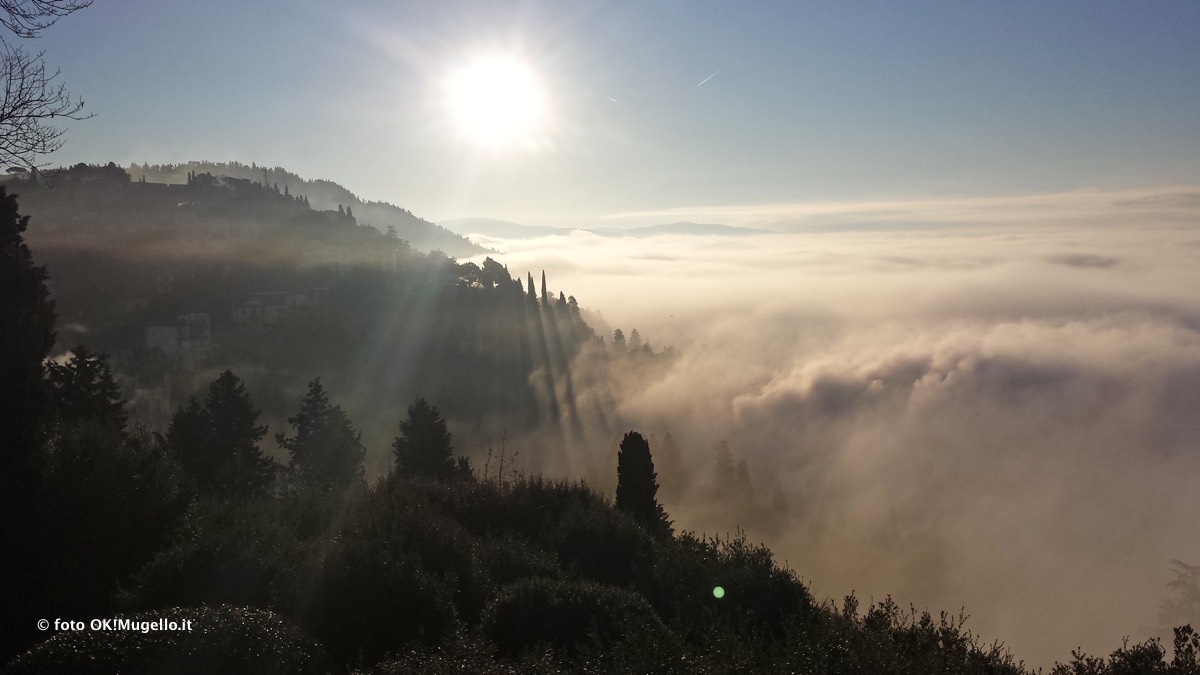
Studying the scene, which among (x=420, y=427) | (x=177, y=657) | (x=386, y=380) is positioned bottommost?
(x=386, y=380)

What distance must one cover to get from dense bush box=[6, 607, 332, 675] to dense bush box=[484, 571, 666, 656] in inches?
112

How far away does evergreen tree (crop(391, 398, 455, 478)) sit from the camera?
1298 inches

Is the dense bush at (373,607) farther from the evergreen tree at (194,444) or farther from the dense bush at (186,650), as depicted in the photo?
the evergreen tree at (194,444)

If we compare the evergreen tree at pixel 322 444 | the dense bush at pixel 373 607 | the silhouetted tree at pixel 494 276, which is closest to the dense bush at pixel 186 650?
the dense bush at pixel 373 607

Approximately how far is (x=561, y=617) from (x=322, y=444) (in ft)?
103

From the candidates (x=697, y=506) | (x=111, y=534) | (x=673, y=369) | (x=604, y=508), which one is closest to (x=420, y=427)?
(x=604, y=508)

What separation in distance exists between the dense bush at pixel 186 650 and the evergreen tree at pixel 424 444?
24.4 metres

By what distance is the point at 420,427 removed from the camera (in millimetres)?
35219

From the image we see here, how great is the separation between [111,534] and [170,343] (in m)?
101

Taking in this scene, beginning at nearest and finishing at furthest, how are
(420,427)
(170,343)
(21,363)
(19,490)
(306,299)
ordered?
(19,490), (21,363), (420,427), (170,343), (306,299)

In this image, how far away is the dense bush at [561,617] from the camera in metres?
9.62

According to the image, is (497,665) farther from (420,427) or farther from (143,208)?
(143,208)

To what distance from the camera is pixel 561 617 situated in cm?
1000

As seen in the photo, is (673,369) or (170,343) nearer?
(170,343)
